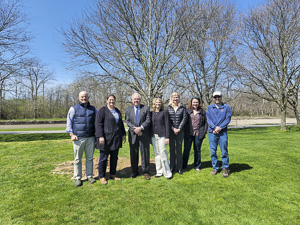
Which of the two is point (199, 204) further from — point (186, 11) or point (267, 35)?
point (267, 35)

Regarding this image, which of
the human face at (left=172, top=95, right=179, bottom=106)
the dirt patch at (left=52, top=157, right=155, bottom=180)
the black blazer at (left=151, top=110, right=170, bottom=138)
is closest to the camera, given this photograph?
the black blazer at (left=151, top=110, right=170, bottom=138)

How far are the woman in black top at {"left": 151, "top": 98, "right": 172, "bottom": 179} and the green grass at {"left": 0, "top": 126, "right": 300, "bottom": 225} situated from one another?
1.27 feet

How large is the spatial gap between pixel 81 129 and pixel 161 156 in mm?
1914

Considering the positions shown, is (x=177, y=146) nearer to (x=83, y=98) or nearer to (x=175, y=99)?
(x=175, y=99)

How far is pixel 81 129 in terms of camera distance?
366 centimetres

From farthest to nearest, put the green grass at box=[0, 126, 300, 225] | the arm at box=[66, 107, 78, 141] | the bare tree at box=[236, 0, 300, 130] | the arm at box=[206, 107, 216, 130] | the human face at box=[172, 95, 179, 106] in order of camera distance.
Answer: the bare tree at box=[236, 0, 300, 130], the human face at box=[172, 95, 179, 106], the arm at box=[206, 107, 216, 130], the arm at box=[66, 107, 78, 141], the green grass at box=[0, 126, 300, 225]

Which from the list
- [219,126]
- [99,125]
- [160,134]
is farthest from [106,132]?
[219,126]

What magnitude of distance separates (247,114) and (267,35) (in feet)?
174

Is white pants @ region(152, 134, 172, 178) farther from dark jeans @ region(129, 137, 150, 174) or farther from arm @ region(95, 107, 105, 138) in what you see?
arm @ region(95, 107, 105, 138)

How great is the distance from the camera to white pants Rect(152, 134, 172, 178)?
4.05 metres

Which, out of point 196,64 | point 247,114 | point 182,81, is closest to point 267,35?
point 196,64

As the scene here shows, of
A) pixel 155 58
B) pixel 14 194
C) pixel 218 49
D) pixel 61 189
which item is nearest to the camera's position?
pixel 14 194

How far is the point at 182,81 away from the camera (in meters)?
13.8

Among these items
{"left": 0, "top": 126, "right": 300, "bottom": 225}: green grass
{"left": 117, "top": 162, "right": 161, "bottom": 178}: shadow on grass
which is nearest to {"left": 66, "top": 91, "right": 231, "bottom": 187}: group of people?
{"left": 117, "top": 162, "right": 161, "bottom": 178}: shadow on grass
